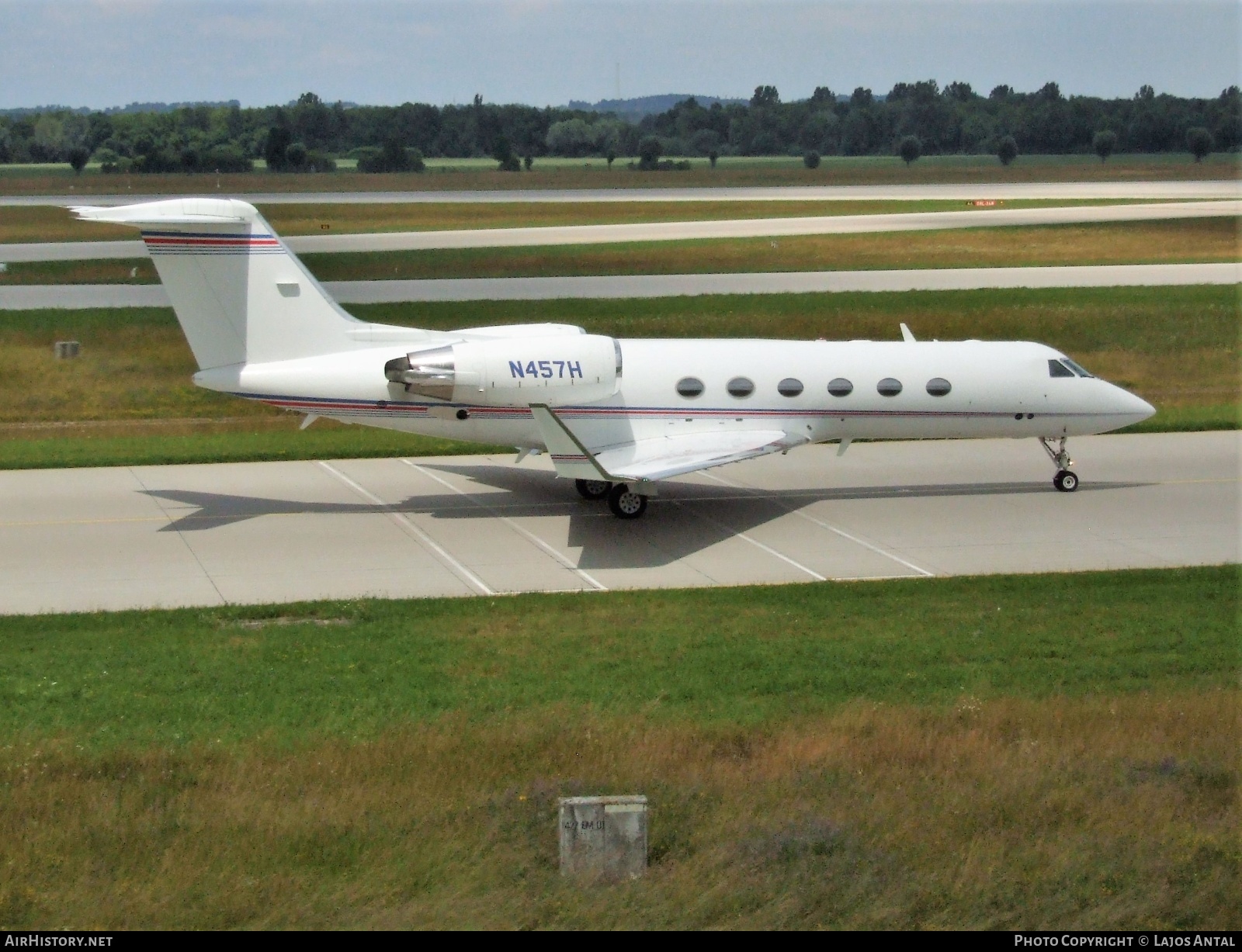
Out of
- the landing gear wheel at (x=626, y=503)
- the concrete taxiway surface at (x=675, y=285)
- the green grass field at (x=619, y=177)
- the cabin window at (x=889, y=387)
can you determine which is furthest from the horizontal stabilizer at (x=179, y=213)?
the green grass field at (x=619, y=177)

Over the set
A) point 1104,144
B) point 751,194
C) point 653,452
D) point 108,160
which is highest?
point 1104,144

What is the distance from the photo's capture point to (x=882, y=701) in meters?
14.3

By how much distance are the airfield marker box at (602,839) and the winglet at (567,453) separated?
11.9 m

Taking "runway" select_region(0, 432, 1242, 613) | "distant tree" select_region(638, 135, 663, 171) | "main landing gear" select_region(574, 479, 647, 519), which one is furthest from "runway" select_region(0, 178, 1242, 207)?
"main landing gear" select_region(574, 479, 647, 519)

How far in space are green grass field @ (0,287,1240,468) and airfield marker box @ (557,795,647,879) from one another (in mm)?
19421

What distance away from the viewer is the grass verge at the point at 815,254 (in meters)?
53.9

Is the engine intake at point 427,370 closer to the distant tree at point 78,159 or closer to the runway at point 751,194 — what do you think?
the runway at point 751,194

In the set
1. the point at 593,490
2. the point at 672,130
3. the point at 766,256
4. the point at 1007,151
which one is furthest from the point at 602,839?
the point at 672,130

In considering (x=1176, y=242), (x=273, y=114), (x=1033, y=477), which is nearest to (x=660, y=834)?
(x=1033, y=477)

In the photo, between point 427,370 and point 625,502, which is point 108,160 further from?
point 625,502

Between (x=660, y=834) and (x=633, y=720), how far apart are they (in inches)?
141

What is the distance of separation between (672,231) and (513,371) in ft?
154

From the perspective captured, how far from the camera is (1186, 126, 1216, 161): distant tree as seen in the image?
132 m

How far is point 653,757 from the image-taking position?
1188cm
